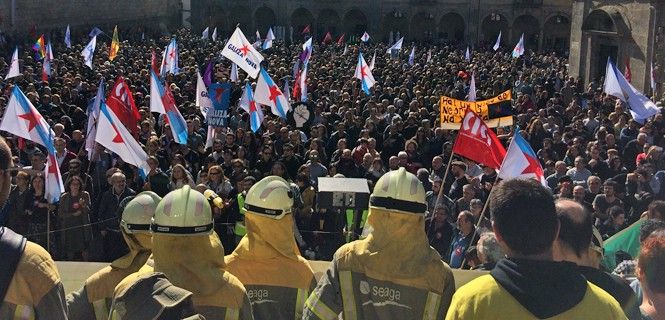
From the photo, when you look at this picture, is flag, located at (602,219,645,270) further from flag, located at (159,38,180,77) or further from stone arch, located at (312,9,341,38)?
stone arch, located at (312,9,341,38)

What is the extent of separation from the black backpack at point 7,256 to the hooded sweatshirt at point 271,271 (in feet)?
4.98

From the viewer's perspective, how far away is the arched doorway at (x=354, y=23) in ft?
208

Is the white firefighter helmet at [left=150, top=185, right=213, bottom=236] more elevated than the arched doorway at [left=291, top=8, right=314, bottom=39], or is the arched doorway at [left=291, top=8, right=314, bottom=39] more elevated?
the arched doorway at [left=291, top=8, right=314, bottom=39]

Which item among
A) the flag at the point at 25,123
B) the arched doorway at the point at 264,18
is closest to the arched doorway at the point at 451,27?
the arched doorway at the point at 264,18

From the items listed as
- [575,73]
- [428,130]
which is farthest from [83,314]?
[575,73]

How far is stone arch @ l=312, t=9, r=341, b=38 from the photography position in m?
62.8

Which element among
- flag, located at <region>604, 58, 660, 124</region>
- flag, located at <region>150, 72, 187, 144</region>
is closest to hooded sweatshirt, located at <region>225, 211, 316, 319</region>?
flag, located at <region>150, 72, 187, 144</region>

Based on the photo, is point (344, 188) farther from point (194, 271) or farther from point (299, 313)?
point (194, 271)

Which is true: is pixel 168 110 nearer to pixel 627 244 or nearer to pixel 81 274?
pixel 627 244

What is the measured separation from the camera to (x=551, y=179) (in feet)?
Result: 35.6

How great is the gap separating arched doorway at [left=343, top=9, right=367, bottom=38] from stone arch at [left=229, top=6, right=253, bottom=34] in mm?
6902

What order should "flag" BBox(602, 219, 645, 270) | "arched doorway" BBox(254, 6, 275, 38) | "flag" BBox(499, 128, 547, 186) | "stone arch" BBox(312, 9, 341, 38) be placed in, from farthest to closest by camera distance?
1. "stone arch" BBox(312, 9, 341, 38)
2. "arched doorway" BBox(254, 6, 275, 38)
3. "flag" BBox(499, 128, 547, 186)
4. "flag" BBox(602, 219, 645, 270)

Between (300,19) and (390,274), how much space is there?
198ft

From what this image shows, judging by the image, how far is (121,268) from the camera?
157 inches
